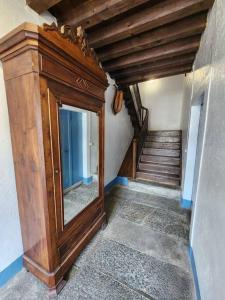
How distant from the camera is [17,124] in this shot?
3.70 feet

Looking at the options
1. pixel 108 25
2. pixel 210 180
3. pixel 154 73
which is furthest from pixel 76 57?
pixel 154 73

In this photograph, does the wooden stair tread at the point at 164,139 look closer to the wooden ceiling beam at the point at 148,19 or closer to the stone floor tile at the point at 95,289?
Result: the wooden ceiling beam at the point at 148,19

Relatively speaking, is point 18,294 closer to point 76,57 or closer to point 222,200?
point 222,200

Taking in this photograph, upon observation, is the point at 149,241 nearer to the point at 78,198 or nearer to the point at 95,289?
the point at 95,289

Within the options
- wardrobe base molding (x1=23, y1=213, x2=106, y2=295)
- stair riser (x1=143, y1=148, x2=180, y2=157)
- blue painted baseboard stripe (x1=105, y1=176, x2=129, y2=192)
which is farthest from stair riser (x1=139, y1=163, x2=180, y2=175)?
wardrobe base molding (x1=23, y1=213, x2=106, y2=295)

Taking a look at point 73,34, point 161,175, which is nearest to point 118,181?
point 161,175

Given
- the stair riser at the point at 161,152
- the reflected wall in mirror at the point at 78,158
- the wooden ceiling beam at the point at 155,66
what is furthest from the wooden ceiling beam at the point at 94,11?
the stair riser at the point at 161,152

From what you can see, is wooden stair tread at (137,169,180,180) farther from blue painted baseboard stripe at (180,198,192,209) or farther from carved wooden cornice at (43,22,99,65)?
carved wooden cornice at (43,22,99,65)

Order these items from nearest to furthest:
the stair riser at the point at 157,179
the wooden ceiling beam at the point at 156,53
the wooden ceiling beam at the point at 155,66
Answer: the wooden ceiling beam at the point at 156,53
the wooden ceiling beam at the point at 155,66
the stair riser at the point at 157,179

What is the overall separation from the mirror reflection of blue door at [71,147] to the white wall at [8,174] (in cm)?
44

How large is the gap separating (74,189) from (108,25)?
192 cm

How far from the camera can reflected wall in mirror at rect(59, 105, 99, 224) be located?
52.7 inches

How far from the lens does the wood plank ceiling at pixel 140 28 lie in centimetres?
139

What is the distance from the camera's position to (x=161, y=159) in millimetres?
3713
